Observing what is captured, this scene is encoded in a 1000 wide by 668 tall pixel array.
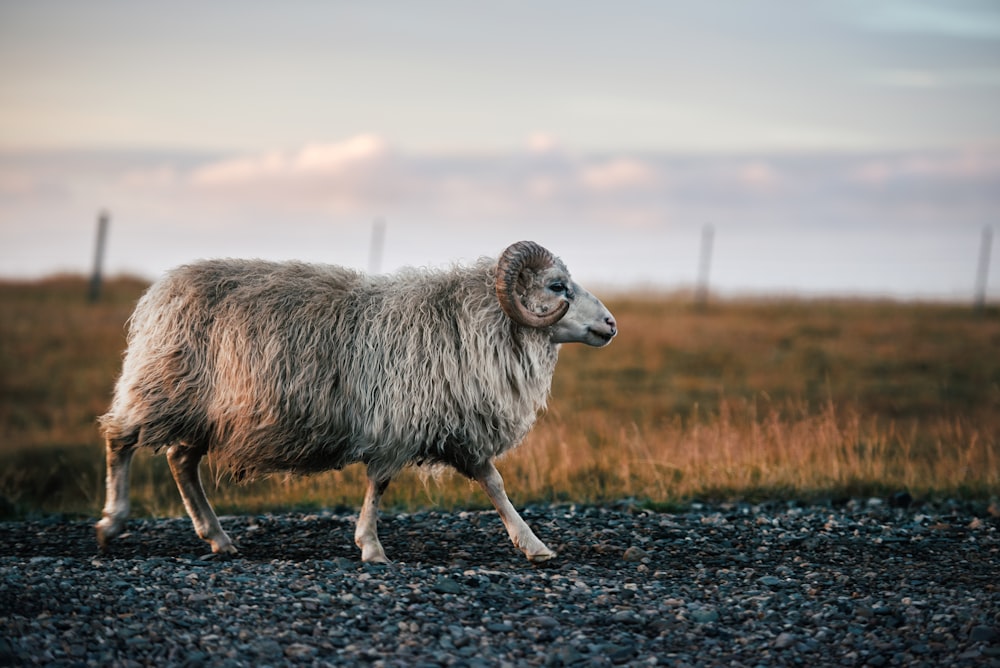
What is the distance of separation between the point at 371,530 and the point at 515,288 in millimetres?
2403

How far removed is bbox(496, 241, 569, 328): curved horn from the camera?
865 centimetres

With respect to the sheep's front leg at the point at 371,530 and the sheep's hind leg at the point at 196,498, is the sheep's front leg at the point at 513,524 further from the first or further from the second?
the sheep's hind leg at the point at 196,498

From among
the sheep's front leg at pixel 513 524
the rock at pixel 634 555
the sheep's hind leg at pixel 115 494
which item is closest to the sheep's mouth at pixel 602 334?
the sheep's front leg at pixel 513 524

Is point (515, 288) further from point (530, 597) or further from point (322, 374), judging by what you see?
point (530, 597)

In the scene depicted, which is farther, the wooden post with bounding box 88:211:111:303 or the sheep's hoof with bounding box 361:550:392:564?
the wooden post with bounding box 88:211:111:303

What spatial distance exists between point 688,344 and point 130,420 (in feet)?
64.9

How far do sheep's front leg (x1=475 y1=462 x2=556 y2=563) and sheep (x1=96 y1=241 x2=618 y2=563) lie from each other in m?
0.01

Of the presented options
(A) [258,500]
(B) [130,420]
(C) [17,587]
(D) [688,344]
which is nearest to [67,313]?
(D) [688,344]

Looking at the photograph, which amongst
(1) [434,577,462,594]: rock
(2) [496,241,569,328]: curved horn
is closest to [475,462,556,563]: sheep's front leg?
(1) [434,577,462,594]: rock

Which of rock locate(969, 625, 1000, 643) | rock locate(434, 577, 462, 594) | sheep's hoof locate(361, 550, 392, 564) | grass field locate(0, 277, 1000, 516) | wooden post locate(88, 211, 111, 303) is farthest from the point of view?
wooden post locate(88, 211, 111, 303)

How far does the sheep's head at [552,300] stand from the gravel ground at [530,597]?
1924mm

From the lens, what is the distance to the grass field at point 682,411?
11781 millimetres

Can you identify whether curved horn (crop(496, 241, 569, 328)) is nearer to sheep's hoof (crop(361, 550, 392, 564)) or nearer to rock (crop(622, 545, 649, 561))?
rock (crop(622, 545, 649, 561))

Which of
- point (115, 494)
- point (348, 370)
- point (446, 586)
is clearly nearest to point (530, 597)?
point (446, 586)
